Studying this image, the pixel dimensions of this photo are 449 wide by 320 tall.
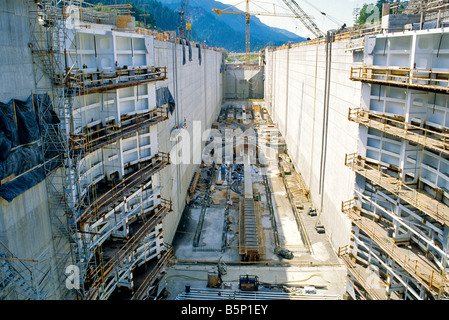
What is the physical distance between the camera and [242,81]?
228ft

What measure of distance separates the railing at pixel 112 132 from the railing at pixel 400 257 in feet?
28.8

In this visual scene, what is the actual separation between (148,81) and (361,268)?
10.8 metres

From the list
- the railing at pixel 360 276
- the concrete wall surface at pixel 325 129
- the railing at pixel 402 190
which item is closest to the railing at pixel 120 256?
the railing at pixel 360 276

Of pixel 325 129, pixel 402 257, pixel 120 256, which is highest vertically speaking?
pixel 325 129

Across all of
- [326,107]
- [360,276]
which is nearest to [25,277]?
[360,276]

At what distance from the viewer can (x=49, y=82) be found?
8.84 meters

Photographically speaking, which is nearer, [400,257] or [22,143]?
[22,143]

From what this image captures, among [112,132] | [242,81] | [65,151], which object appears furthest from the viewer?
[242,81]

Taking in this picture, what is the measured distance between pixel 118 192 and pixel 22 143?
4420 millimetres

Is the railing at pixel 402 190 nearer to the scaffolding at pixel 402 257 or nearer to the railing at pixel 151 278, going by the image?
the scaffolding at pixel 402 257

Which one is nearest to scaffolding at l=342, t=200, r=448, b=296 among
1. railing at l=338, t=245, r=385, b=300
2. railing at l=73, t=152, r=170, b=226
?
railing at l=338, t=245, r=385, b=300

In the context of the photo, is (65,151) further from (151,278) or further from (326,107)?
(326,107)
